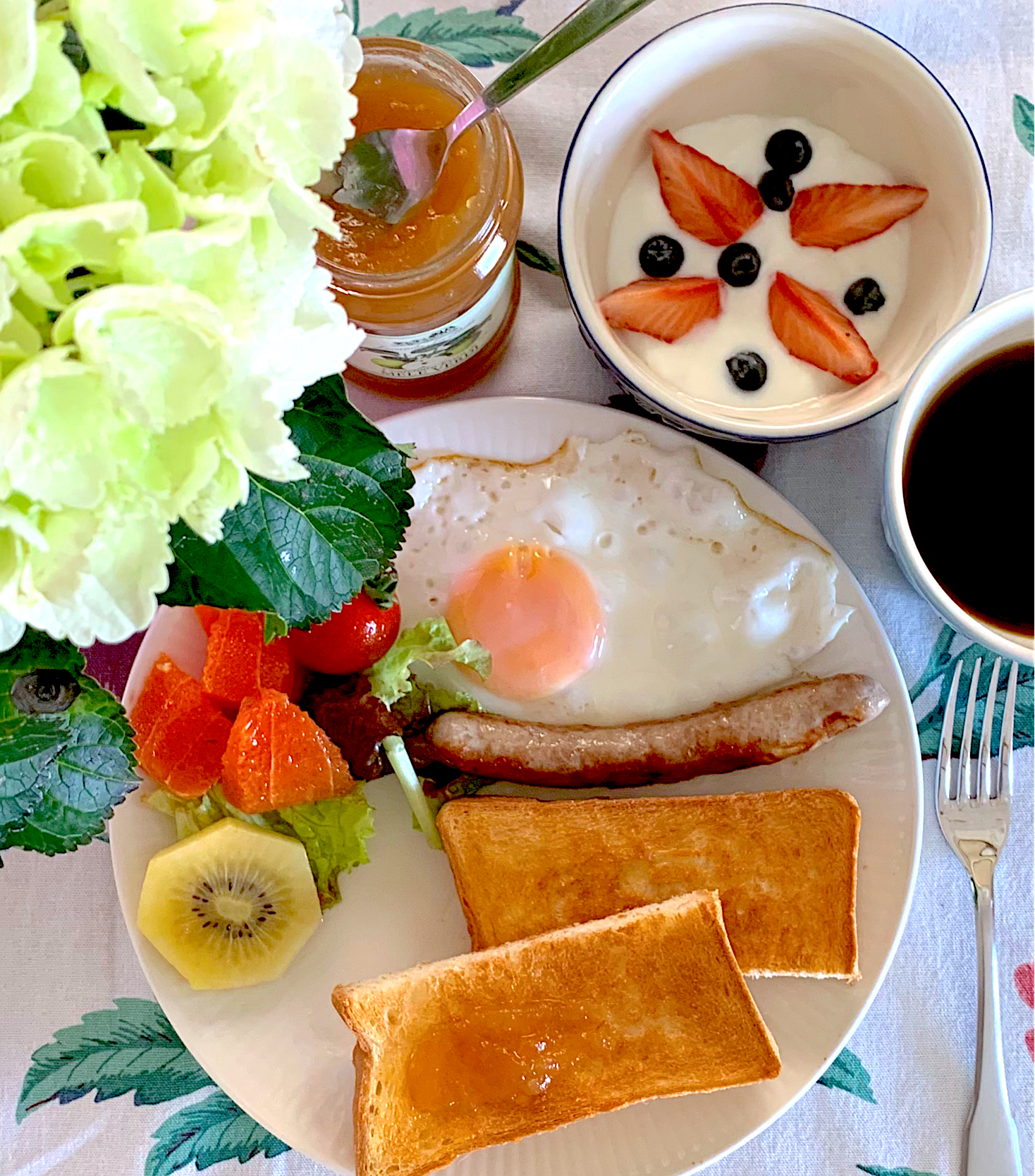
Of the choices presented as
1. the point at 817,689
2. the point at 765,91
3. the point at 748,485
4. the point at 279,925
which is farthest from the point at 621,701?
the point at 765,91

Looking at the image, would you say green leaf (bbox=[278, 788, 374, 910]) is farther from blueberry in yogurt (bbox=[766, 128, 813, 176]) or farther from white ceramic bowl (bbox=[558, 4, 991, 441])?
blueberry in yogurt (bbox=[766, 128, 813, 176])

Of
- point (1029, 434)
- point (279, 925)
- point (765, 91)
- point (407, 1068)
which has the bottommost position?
point (407, 1068)

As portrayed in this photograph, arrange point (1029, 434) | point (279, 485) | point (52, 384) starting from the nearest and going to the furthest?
point (52, 384)
point (279, 485)
point (1029, 434)

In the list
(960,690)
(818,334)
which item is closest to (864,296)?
(818,334)

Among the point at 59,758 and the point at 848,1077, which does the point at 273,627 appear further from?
the point at 848,1077

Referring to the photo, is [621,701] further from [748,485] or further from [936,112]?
[936,112]

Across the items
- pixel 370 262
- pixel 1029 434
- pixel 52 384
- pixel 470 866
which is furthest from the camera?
pixel 470 866

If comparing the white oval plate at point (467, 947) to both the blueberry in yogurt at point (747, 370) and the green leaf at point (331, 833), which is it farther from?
the blueberry in yogurt at point (747, 370)
